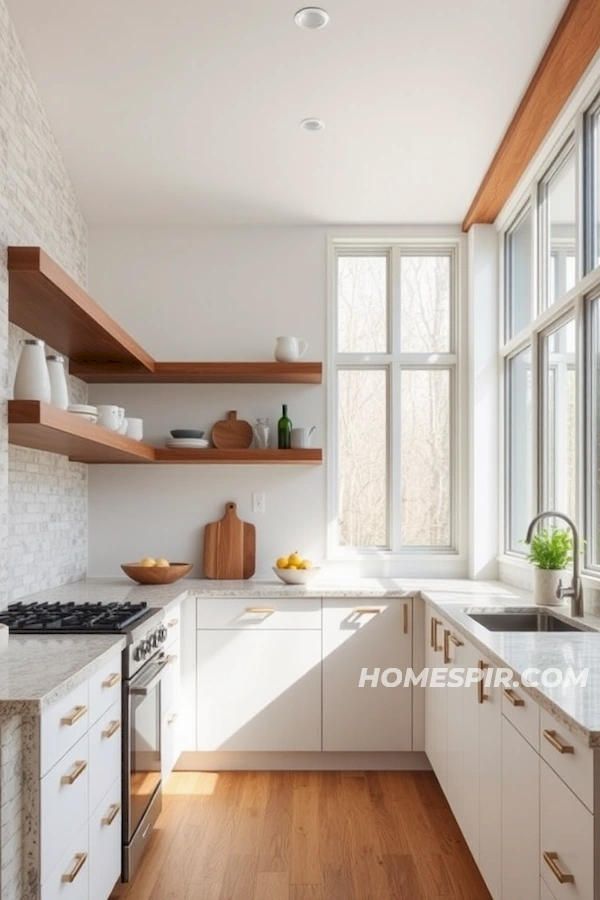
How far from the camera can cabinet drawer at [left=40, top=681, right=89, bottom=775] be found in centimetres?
176

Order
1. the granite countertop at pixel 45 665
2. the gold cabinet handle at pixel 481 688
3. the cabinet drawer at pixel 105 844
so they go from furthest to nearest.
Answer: the gold cabinet handle at pixel 481 688
the cabinet drawer at pixel 105 844
the granite countertop at pixel 45 665

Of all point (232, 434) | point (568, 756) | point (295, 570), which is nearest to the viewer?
point (568, 756)

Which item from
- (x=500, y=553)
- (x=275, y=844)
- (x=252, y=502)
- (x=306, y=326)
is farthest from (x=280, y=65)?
(x=275, y=844)

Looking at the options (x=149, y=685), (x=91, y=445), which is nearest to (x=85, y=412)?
(x=91, y=445)

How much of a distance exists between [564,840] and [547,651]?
0.63 meters

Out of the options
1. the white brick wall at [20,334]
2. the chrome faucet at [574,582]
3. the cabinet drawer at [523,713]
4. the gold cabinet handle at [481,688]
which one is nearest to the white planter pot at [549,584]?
the chrome faucet at [574,582]

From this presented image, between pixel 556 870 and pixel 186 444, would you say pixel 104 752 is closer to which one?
pixel 556 870

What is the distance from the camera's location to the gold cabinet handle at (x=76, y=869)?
6.22 feet

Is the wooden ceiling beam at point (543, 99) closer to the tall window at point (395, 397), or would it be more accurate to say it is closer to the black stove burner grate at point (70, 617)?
the tall window at point (395, 397)

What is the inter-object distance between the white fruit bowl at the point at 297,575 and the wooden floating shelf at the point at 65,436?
88 cm

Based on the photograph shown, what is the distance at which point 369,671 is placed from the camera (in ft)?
11.9

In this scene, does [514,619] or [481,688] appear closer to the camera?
[481,688]

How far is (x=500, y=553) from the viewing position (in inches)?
163

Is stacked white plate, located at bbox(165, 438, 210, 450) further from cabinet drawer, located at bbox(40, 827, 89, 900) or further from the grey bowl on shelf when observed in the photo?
cabinet drawer, located at bbox(40, 827, 89, 900)
